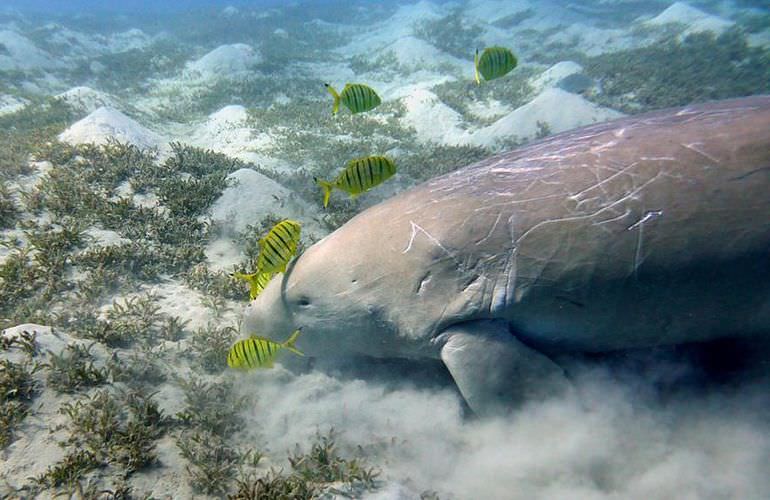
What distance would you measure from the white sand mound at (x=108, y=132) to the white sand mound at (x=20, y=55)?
1481 cm

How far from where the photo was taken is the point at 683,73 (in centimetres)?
1354

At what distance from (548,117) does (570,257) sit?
30.6ft

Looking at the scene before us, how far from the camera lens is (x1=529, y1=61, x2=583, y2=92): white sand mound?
49.2 ft

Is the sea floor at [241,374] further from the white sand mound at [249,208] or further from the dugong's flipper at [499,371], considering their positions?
the dugong's flipper at [499,371]

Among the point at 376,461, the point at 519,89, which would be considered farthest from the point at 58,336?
the point at 519,89

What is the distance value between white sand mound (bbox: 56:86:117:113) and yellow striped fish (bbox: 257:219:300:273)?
→ 513 inches

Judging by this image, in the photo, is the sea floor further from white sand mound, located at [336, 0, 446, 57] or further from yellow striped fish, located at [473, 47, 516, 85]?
white sand mound, located at [336, 0, 446, 57]

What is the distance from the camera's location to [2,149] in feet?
27.1

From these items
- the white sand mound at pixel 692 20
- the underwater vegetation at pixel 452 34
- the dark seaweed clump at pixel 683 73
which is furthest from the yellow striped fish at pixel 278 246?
the white sand mound at pixel 692 20

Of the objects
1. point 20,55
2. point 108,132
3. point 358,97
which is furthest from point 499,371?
point 20,55

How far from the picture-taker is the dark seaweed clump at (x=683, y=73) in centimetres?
1195

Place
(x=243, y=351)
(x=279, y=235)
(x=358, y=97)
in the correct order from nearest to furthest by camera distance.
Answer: (x=243, y=351), (x=279, y=235), (x=358, y=97)

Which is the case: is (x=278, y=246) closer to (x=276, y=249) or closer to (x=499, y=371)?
(x=276, y=249)

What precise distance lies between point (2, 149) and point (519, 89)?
48.8 ft
